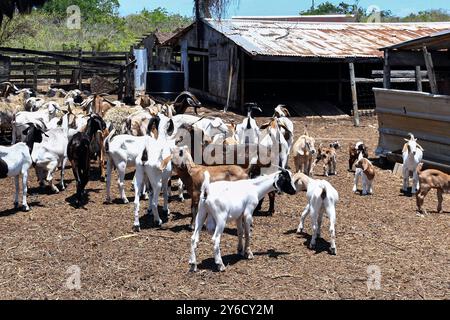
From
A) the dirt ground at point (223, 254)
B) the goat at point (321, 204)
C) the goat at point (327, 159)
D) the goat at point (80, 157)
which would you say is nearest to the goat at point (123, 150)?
the goat at point (80, 157)

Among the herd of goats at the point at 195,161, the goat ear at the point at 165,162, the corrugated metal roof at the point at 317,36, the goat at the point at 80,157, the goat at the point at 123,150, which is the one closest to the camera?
the herd of goats at the point at 195,161

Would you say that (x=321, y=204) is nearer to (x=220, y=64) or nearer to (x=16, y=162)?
(x=16, y=162)

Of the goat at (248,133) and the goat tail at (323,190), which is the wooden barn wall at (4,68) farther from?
the goat tail at (323,190)

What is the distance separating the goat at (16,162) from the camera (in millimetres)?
10297

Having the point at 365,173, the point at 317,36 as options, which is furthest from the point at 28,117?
the point at 317,36

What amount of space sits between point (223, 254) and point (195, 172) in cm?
149

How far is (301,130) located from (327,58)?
3.87 m

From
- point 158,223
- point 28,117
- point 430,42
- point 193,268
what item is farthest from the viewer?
point 28,117

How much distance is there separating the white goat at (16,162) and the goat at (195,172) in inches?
104

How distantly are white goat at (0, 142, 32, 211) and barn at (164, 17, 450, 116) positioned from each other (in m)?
12.8

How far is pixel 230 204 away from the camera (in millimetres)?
7832

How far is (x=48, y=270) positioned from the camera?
7945mm
